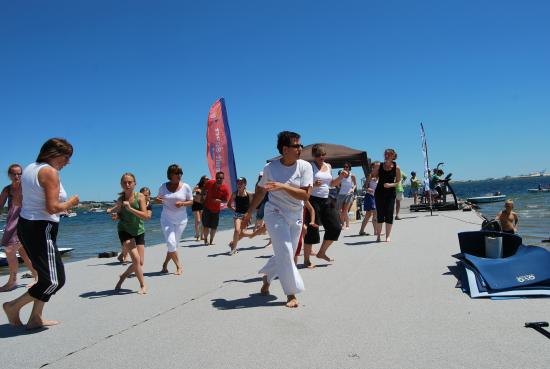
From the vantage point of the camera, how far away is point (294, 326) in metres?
3.83

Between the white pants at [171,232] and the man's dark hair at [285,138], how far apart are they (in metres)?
2.79

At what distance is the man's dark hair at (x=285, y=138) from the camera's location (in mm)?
4773

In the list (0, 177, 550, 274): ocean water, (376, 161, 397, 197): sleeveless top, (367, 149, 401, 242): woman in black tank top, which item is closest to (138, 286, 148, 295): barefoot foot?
(367, 149, 401, 242): woman in black tank top

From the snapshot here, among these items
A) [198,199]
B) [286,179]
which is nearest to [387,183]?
[286,179]

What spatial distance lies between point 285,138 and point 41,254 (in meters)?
2.54

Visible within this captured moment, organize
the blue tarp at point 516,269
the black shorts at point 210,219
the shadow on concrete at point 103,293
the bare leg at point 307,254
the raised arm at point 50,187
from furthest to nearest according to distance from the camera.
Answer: the black shorts at point 210,219 < the bare leg at point 307,254 < the shadow on concrete at point 103,293 < the blue tarp at point 516,269 < the raised arm at point 50,187

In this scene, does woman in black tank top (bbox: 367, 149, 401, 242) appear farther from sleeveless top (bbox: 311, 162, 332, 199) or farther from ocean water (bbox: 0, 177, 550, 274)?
ocean water (bbox: 0, 177, 550, 274)

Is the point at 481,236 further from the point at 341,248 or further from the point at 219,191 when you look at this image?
the point at 219,191

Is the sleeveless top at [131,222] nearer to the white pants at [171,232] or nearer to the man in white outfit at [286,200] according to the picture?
the white pants at [171,232]

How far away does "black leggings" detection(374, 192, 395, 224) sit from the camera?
29.8 ft

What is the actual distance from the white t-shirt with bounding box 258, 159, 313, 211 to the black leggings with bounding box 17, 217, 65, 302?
2072mm

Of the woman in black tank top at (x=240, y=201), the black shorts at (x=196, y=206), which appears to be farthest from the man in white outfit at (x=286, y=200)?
the black shorts at (x=196, y=206)

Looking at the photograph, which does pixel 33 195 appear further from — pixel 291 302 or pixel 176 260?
pixel 176 260

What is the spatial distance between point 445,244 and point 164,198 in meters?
5.03
